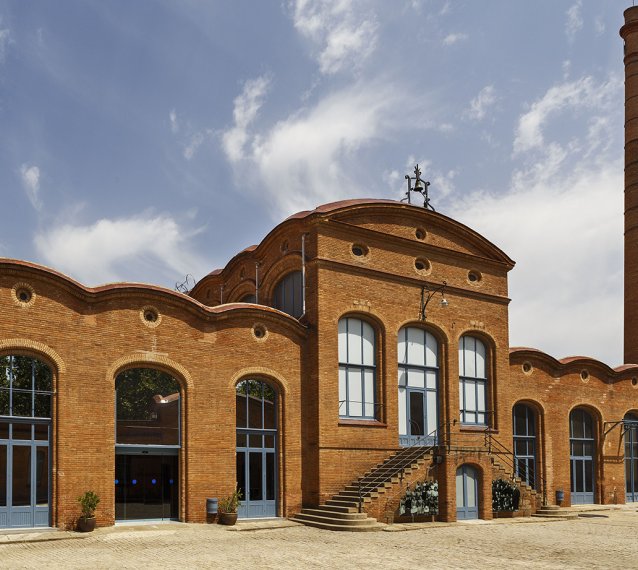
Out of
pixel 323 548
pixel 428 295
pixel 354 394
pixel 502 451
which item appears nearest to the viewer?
pixel 323 548

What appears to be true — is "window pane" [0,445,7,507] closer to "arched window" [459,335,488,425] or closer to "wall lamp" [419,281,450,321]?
"wall lamp" [419,281,450,321]

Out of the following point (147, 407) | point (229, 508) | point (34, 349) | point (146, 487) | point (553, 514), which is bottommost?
point (553, 514)

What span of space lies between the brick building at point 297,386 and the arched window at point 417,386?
0.18 ft

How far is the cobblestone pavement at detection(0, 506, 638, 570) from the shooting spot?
15961 millimetres

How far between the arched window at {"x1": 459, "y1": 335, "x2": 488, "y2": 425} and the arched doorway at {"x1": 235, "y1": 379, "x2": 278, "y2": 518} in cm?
733

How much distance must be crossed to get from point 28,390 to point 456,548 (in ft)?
35.6

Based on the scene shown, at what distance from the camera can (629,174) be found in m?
39.6

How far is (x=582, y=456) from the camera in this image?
32.6 m

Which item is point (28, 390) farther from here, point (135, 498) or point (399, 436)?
point (399, 436)

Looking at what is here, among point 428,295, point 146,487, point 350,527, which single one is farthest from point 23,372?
point 428,295

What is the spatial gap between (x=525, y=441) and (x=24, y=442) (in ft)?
61.3

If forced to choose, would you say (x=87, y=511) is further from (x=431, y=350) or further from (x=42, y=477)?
(x=431, y=350)

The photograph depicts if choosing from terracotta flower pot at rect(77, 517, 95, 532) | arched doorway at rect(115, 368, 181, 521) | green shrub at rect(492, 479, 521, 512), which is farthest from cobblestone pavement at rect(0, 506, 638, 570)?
green shrub at rect(492, 479, 521, 512)

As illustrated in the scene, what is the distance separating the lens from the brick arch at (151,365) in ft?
69.1
